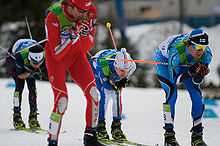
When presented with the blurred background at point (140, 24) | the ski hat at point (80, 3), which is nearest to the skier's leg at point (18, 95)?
the blurred background at point (140, 24)

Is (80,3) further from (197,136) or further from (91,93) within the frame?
(197,136)

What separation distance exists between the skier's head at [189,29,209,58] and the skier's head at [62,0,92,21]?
1351 mm

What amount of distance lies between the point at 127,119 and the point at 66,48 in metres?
5.21

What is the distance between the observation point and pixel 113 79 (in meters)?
7.85

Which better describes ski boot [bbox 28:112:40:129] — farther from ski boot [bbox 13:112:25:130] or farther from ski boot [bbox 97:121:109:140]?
ski boot [bbox 97:121:109:140]

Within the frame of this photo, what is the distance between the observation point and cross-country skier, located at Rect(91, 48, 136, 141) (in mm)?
7715

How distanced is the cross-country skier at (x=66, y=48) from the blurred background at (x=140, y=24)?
350cm

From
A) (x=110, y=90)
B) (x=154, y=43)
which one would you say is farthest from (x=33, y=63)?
(x=154, y=43)

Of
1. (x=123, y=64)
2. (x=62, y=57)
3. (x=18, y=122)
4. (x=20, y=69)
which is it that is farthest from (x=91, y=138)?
(x=20, y=69)

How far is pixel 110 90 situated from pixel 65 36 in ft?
6.78

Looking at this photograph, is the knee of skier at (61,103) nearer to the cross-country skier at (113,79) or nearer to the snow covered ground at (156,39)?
the cross-country skier at (113,79)

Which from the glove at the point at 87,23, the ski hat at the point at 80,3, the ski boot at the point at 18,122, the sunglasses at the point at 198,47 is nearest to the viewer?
the ski hat at the point at 80,3

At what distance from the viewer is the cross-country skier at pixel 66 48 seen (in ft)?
19.9

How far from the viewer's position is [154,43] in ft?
109
